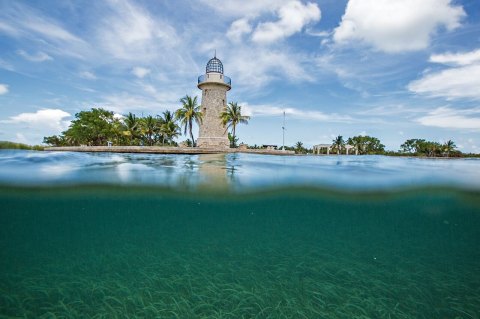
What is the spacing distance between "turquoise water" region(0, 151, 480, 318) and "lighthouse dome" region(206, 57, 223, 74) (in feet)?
101

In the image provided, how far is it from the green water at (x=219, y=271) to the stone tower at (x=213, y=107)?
88.6 feet

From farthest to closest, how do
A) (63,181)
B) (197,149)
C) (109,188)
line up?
(197,149)
(109,188)
(63,181)

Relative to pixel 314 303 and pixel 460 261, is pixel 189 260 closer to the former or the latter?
pixel 314 303

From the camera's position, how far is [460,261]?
809 centimetres

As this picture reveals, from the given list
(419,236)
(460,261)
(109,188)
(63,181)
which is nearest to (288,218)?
(419,236)

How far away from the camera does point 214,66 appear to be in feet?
143

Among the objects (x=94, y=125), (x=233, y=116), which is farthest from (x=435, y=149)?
(x=94, y=125)

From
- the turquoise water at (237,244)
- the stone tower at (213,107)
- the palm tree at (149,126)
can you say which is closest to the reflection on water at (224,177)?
the turquoise water at (237,244)

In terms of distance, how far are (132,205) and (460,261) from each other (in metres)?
17.3

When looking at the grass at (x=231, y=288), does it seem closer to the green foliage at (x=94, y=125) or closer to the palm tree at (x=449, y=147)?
the green foliage at (x=94, y=125)

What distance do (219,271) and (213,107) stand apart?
36989 millimetres

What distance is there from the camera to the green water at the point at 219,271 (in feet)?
16.4

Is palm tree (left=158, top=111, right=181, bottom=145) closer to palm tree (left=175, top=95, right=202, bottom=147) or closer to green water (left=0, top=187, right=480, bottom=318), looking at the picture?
palm tree (left=175, top=95, right=202, bottom=147)

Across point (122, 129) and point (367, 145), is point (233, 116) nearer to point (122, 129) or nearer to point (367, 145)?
point (122, 129)
